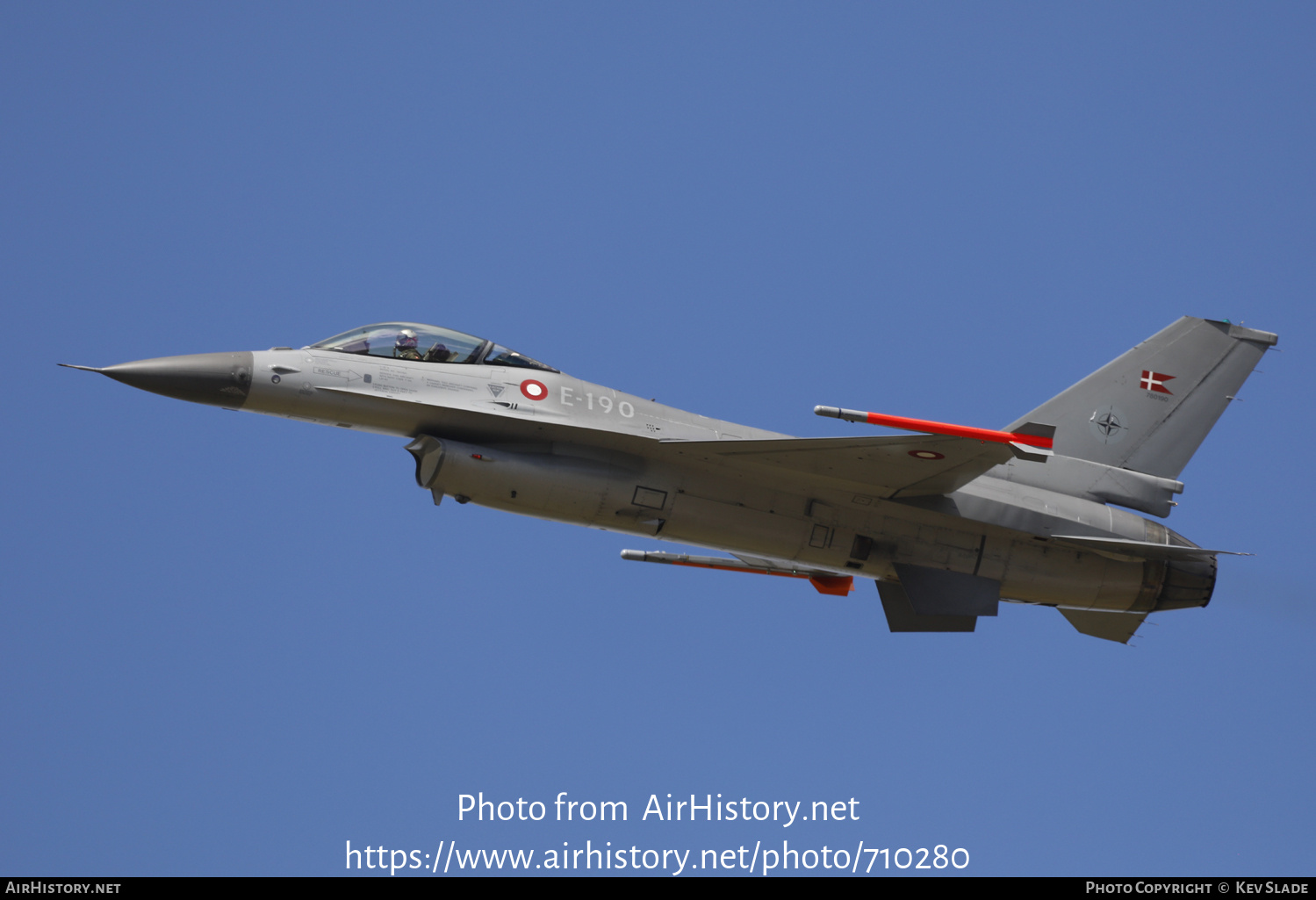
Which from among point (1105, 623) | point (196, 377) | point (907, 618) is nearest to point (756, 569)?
point (907, 618)

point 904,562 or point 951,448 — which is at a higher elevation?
point 951,448

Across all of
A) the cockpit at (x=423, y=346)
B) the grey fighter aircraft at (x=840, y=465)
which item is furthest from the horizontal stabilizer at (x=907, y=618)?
the cockpit at (x=423, y=346)

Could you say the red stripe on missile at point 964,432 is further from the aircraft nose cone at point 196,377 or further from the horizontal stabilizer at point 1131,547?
the aircraft nose cone at point 196,377

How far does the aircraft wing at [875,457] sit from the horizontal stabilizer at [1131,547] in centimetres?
187

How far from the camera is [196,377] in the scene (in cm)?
1423

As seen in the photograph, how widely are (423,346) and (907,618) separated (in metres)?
7.10

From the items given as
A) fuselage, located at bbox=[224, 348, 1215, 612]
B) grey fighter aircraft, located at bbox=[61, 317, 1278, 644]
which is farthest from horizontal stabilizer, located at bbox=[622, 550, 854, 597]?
fuselage, located at bbox=[224, 348, 1215, 612]

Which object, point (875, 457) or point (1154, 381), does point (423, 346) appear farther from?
point (1154, 381)

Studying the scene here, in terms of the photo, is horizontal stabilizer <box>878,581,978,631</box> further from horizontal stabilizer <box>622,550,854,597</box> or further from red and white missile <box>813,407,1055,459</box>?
red and white missile <box>813,407,1055,459</box>
